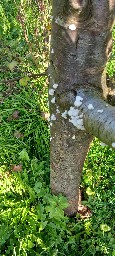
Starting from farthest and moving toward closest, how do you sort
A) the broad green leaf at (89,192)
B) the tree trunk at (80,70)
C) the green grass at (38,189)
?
the broad green leaf at (89,192), the green grass at (38,189), the tree trunk at (80,70)

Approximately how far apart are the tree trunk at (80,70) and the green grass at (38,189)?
446 millimetres

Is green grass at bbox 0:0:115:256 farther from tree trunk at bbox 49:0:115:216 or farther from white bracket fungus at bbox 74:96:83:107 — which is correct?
white bracket fungus at bbox 74:96:83:107

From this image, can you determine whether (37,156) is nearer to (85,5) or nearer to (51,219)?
(51,219)

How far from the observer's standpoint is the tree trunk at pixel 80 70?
140 cm

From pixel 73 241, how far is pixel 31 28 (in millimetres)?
2742

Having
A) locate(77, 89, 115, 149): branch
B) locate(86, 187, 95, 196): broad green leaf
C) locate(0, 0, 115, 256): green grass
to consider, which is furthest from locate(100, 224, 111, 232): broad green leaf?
locate(77, 89, 115, 149): branch

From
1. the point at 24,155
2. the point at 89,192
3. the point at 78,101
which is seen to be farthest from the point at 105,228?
the point at 78,101

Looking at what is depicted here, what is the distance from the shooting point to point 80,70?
160 cm

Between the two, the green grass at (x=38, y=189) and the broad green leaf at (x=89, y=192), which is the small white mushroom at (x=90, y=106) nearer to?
the green grass at (x=38, y=189)

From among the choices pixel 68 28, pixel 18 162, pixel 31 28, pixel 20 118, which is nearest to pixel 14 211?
pixel 18 162

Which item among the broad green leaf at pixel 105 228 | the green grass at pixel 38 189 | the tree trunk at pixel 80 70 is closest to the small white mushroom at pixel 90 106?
the tree trunk at pixel 80 70

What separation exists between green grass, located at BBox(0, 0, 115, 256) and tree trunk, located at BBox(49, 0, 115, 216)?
0.45 metres

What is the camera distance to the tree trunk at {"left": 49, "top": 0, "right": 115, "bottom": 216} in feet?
4.59

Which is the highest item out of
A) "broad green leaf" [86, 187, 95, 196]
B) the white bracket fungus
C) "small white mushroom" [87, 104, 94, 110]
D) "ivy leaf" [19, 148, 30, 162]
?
"ivy leaf" [19, 148, 30, 162]
